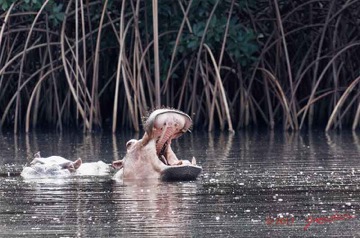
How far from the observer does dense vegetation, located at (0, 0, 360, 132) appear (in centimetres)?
1827

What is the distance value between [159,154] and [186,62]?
8663mm

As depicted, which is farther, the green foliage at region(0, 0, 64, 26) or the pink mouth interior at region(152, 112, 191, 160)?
the green foliage at region(0, 0, 64, 26)

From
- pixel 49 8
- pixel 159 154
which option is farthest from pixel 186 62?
pixel 159 154

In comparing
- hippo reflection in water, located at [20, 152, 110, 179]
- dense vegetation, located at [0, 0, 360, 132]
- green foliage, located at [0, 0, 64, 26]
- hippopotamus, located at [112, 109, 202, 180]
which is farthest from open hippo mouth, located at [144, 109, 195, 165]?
green foliage, located at [0, 0, 64, 26]

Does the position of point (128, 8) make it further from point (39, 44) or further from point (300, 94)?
point (300, 94)

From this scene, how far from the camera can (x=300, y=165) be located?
11.4 m

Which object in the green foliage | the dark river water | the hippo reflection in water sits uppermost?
the green foliage

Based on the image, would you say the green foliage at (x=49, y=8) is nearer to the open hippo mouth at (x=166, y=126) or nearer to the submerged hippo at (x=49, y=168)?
the submerged hippo at (x=49, y=168)

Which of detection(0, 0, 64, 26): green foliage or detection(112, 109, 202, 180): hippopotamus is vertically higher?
detection(0, 0, 64, 26): green foliage

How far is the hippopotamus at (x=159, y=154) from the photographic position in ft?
33.0

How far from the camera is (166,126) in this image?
33.3ft

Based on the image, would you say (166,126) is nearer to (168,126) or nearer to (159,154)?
(168,126)

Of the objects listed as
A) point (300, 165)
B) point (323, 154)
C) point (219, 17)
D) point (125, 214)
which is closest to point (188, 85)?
point (219, 17)

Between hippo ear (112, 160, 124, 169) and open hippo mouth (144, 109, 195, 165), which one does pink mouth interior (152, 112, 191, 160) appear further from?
hippo ear (112, 160, 124, 169)
